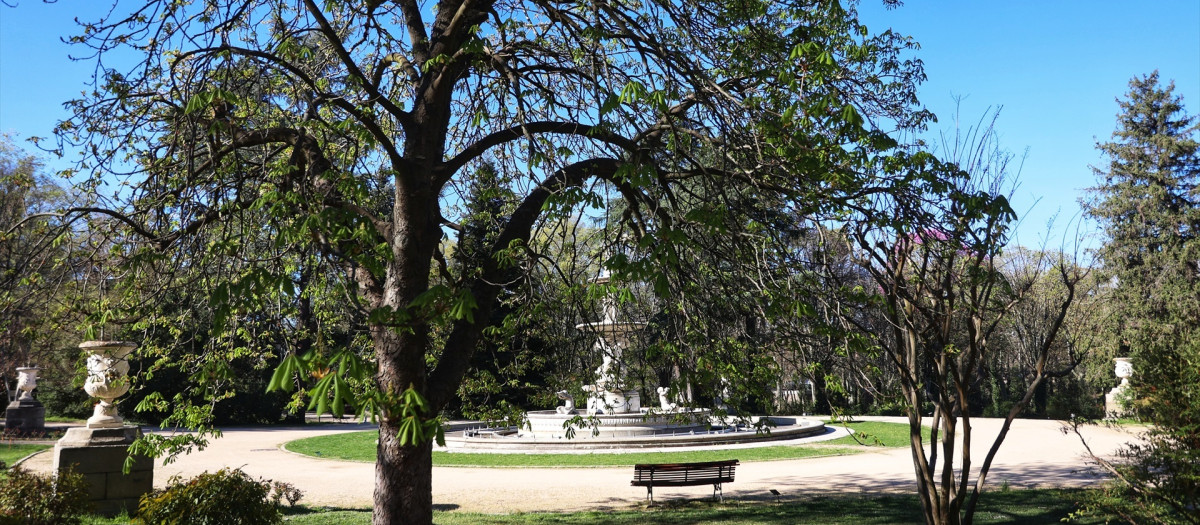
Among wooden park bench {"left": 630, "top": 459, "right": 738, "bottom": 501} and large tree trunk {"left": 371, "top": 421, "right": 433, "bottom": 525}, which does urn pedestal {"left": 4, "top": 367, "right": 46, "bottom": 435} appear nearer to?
wooden park bench {"left": 630, "top": 459, "right": 738, "bottom": 501}

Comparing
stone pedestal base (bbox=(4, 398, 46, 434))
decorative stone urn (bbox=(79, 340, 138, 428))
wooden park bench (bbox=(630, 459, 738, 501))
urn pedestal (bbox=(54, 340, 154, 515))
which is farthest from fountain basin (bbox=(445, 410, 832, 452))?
stone pedestal base (bbox=(4, 398, 46, 434))

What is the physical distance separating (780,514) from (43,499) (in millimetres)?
8523

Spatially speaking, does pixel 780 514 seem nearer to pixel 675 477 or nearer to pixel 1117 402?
pixel 675 477

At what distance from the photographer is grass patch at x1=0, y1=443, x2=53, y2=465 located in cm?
1720

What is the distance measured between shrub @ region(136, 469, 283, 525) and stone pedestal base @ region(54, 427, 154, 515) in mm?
3627

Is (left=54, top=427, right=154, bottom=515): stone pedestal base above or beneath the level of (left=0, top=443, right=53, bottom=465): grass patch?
above

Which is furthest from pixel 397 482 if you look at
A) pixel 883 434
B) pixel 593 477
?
pixel 883 434

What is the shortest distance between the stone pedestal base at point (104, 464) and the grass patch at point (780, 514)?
2093 millimetres

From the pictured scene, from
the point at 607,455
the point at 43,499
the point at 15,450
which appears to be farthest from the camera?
the point at 15,450

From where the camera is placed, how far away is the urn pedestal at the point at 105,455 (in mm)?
10148

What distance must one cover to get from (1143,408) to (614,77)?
579cm

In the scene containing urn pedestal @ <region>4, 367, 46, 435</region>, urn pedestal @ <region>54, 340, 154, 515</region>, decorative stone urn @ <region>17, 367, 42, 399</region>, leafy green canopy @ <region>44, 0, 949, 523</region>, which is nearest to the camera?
leafy green canopy @ <region>44, 0, 949, 523</region>

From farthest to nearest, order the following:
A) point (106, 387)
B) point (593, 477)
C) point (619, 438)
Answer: point (619, 438) → point (593, 477) → point (106, 387)

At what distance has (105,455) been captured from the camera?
10.4 metres
